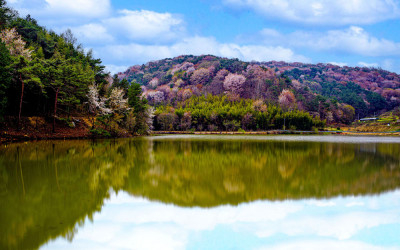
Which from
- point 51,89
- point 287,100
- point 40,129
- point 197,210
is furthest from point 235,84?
point 197,210

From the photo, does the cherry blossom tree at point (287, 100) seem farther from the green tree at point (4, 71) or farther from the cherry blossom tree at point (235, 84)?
the green tree at point (4, 71)

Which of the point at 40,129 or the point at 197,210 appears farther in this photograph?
the point at 40,129

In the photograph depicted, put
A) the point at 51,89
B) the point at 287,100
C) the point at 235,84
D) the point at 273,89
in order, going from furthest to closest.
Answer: the point at 235,84
the point at 273,89
the point at 287,100
the point at 51,89

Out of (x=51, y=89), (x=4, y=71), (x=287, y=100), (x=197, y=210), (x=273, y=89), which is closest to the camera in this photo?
(x=197, y=210)

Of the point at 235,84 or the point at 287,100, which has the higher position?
the point at 235,84

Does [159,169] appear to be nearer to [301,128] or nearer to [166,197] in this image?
[166,197]

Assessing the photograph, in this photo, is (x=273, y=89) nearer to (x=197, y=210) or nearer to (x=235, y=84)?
(x=235, y=84)

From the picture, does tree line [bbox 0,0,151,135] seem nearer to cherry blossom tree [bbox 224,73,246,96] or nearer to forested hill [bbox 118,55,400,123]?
forested hill [bbox 118,55,400,123]

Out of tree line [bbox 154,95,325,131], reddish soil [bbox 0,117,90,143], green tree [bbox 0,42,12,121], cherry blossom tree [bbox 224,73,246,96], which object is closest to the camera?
green tree [bbox 0,42,12,121]

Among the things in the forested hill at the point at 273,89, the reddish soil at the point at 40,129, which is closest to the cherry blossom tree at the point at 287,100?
the forested hill at the point at 273,89

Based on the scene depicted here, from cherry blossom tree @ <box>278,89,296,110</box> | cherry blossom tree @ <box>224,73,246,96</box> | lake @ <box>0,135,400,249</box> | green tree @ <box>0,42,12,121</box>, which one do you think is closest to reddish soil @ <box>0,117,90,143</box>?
green tree @ <box>0,42,12,121</box>

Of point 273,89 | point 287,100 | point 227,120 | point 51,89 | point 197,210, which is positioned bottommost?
point 197,210

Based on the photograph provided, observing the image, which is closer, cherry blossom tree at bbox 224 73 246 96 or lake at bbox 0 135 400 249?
lake at bbox 0 135 400 249

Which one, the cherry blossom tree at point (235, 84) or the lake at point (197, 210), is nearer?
the lake at point (197, 210)
